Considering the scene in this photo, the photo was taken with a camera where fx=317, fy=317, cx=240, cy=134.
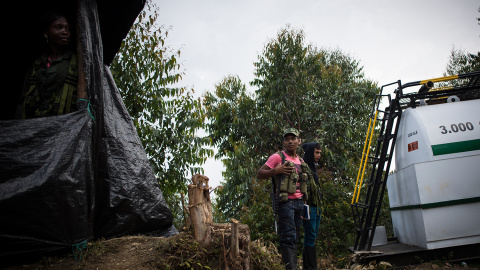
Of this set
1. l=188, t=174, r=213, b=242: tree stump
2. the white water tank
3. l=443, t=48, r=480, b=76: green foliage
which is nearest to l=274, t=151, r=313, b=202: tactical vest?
l=188, t=174, r=213, b=242: tree stump

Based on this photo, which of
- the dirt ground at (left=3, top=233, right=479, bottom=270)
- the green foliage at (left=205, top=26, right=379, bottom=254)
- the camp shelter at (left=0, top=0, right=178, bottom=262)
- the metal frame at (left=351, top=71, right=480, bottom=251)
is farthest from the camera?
the green foliage at (left=205, top=26, right=379, bottom=254)

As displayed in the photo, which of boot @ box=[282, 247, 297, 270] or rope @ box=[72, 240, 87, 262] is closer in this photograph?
rope @ box=[72, 240, 87, 262]

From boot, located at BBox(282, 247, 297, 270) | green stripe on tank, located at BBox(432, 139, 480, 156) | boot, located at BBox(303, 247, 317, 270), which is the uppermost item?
green stripe on tank, located at BBox(432, 139, 480, 156)

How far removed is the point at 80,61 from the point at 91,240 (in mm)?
1629

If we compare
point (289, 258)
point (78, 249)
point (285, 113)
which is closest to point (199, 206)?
point (78, 249)

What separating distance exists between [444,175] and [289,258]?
2978 mm

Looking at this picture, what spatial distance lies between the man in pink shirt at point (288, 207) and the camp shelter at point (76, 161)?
4.90 feet

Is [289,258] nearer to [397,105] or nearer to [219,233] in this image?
[219,233]

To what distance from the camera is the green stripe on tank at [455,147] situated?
5.12 meters

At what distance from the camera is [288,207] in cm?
424

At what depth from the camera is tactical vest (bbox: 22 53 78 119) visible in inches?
117

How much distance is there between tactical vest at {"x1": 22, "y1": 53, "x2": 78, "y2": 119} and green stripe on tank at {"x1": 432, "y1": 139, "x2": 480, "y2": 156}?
5231 millimetres

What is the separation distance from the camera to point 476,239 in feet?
16.3

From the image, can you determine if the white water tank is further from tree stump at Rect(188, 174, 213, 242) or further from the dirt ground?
tree stump at Rect(188, 174, 213, 242)
